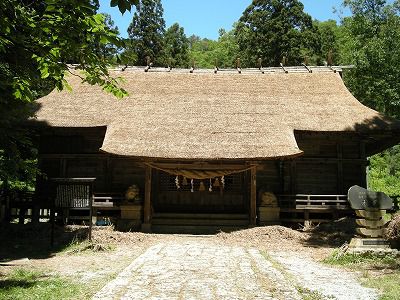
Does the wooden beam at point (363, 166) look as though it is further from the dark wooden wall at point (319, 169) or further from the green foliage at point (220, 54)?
the green foliage at point (220, 54)

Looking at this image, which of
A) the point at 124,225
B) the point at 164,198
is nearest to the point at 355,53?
the point at 164,198

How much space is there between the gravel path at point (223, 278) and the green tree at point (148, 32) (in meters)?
31.9

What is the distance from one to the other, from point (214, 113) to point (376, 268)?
34.7ft

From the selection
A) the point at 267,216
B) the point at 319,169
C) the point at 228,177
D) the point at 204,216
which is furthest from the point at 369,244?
the point at 228,177

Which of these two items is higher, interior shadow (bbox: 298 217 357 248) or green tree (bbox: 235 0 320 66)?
green tree (bbox: 235 0 320 66)

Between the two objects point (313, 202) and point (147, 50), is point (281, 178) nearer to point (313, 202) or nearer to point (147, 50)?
point (313, 202)

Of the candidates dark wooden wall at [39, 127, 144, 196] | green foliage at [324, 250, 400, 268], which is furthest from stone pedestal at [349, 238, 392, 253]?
dark wooden wall at [39, 127, 144, 196]

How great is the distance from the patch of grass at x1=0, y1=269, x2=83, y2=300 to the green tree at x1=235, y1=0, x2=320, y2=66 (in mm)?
32850

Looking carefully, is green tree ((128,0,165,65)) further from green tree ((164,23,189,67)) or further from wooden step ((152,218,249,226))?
wooden step ((152,218,249,226))

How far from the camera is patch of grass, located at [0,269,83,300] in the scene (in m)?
6.72

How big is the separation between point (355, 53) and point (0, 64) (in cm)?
2442

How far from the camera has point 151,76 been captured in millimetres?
22797

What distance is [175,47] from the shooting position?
44.6m

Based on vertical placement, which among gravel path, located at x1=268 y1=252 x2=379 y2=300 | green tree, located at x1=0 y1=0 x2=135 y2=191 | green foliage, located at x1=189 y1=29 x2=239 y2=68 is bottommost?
gravel path, located at x1=268 y1=252 x2=379 y2=300
